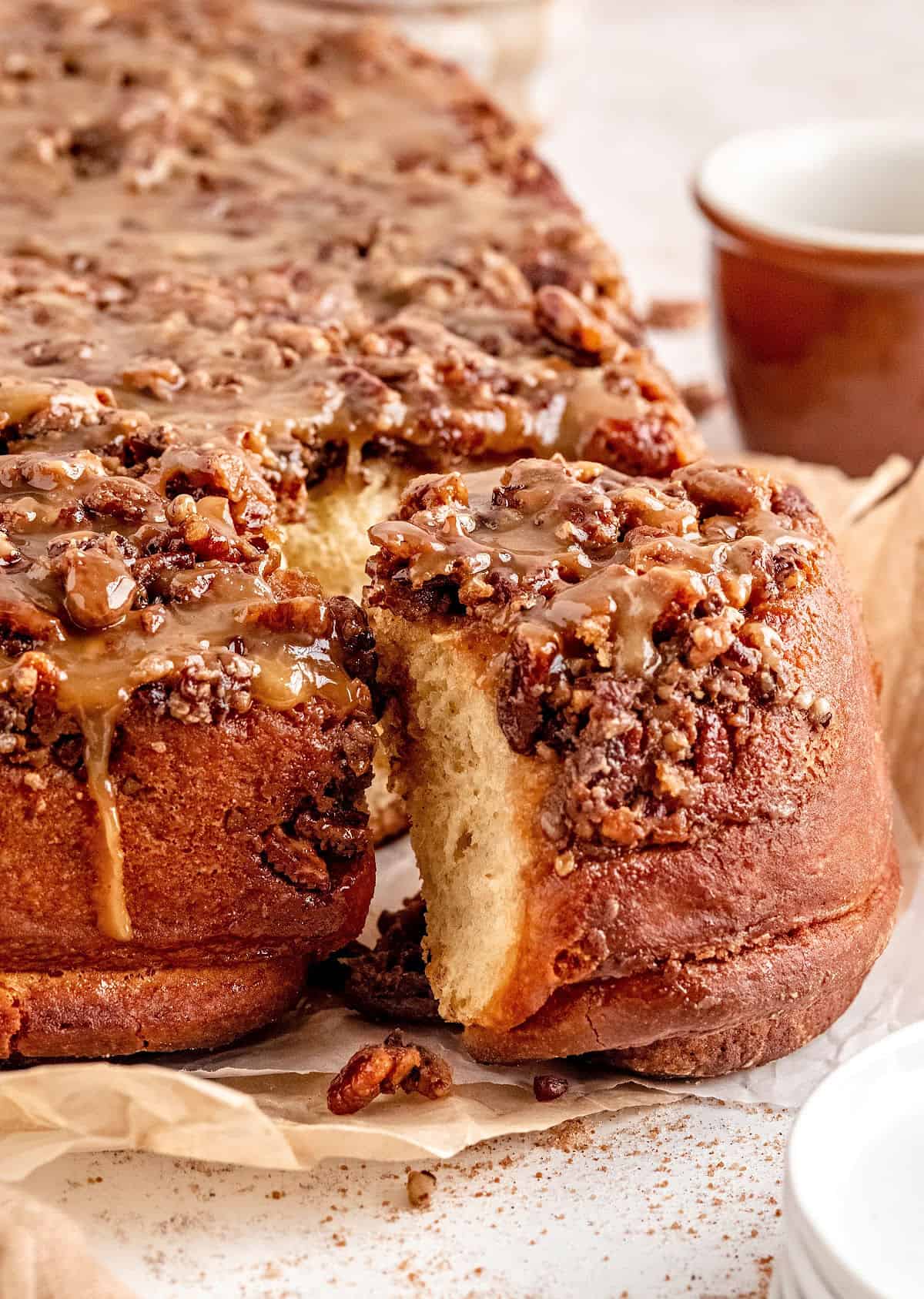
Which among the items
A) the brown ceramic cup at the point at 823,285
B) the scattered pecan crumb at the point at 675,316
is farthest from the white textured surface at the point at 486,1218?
the scattered pecan crumb at the point at 675,316

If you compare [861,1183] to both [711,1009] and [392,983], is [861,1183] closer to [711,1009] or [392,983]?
[711,1009]

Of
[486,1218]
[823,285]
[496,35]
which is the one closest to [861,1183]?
[486,1218]

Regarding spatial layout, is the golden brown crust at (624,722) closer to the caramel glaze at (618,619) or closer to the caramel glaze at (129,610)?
the caramel glaze at (618,619)

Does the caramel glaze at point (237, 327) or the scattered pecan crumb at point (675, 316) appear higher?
the caramel glaze at point (237, 327)

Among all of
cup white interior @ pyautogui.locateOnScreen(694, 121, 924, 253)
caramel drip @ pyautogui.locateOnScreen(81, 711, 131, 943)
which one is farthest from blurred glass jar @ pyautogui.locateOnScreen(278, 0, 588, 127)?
caramel drip @ pyautogui.locateOnScreen(81, 711, 131, 943)

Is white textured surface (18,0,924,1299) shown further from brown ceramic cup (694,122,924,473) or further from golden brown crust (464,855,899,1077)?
brown ceramic cup (694,122,924,473)

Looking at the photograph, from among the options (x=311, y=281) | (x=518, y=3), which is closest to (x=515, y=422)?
(x=311, y=281)
